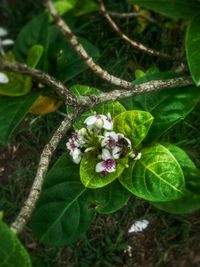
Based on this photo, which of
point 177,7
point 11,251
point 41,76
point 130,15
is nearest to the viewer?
point 11,251

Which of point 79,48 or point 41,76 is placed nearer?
point 41,76

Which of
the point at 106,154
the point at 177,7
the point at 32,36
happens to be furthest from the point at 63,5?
the point at 106,154

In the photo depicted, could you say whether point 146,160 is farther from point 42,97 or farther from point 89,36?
point 89,36

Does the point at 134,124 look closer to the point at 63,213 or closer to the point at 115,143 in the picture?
the point at 115,143

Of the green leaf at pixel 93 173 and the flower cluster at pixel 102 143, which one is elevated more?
the flower cluster at pixel 102 143

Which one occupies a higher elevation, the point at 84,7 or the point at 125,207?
the point at 84,7

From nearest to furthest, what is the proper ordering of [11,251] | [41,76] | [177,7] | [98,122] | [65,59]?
[11,251] < [41,76] < [98,122] < [177,7] < [65,59]

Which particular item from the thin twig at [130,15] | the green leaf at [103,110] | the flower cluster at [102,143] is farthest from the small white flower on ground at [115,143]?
the thin twig at [130,15]

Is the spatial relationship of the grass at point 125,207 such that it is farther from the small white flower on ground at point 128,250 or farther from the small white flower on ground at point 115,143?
the small white flower on ground at point 115,143
